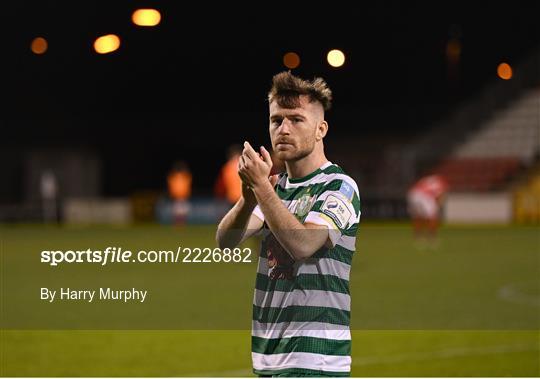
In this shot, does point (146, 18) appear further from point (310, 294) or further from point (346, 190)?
point (310, 294)

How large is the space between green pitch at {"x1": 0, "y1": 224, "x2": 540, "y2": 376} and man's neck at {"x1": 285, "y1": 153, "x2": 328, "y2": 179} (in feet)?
3.47

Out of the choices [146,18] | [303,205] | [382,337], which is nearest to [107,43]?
[146,18]

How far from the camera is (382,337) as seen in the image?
9586 millimetres

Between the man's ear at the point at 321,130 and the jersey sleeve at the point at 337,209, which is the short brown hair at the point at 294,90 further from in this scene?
the jersey sleeve at the point at 337,209

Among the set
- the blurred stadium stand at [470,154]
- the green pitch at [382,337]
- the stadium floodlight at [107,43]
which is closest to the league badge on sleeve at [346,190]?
the stadium floodlight at [107,43]

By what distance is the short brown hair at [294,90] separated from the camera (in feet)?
9.62

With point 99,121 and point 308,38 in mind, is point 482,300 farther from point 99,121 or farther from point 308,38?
point 99,121

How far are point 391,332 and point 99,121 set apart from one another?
28.6 m

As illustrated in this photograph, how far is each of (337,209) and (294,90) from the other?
378 millimetres

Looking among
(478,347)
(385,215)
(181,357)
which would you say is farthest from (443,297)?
(385,215)

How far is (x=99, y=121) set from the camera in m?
37.3

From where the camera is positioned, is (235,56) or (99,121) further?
(99,121)

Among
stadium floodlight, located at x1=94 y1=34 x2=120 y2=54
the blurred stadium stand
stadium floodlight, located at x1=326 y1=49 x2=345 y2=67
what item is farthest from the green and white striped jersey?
the blurred stadium stand

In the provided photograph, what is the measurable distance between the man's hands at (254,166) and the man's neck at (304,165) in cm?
21
